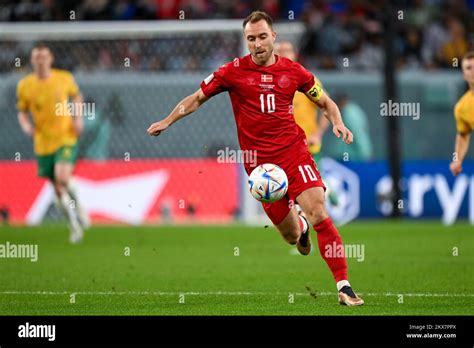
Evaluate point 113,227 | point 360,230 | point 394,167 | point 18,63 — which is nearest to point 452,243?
point 360,230

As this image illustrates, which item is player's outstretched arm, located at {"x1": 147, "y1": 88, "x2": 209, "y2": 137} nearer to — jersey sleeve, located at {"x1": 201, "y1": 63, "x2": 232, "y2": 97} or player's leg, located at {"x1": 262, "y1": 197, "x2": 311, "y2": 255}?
jersey sleeve, located at {"x1": 201, "y1": 63, "x2": 232, "y2": 97}

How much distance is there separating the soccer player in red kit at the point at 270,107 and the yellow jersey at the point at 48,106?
8.15 meters

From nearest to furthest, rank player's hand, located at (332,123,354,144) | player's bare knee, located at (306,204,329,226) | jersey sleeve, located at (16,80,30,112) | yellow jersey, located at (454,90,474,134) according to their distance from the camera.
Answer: player's hand, located at (332,123,354,144), player's bare knee, located at (306,204,329,226), yellow jersey, located at (454,90,474,134), jersey sleeve, located at (16,80,30,112)

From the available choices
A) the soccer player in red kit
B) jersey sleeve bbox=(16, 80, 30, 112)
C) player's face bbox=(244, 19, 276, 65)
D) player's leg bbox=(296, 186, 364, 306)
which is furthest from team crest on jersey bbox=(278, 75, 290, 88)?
jersey sleeve bbox=(16, 80, 30, 112)

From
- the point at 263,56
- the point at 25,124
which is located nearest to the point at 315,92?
the point at 263,56

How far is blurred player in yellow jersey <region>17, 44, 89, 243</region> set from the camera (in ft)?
61.7

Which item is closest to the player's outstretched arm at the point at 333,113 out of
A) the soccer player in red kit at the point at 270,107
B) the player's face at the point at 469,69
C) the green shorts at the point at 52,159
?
the soccer player in red kit at the point at 270,107

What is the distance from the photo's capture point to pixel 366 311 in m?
10.2

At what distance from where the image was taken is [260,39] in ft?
35.7

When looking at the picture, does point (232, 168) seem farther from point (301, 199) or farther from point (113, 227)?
point (301, 199)

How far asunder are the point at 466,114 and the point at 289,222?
3368mm

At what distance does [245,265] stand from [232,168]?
7225mm

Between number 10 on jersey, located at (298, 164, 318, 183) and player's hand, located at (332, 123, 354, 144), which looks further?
number 10 on jersey, located at (298, 164, 318, 183)

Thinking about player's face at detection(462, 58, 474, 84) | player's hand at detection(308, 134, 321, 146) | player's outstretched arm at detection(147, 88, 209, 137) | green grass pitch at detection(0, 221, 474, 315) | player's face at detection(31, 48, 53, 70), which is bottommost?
green grass pitch at detection(0, 221, 474, 315)
